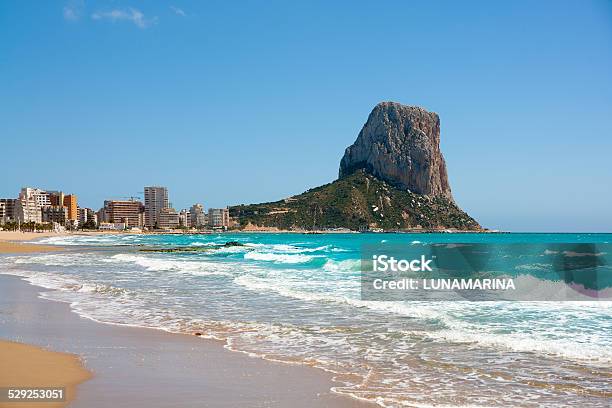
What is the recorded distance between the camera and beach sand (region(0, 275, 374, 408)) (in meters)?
6.18

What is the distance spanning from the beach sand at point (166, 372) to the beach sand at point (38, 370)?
159 millimetres

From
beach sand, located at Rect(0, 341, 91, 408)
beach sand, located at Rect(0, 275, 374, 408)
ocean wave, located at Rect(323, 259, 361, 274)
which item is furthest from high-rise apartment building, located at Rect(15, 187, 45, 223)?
beach sand, located at Rect(0, 341, 91, 408)

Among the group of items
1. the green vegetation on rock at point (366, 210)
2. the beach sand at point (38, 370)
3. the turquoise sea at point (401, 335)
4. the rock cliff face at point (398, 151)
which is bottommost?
the turquoise sea at point (401, 335)

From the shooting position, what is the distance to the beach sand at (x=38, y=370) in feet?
21.6

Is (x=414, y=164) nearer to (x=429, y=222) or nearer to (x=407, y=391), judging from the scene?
(x=429, y=222)

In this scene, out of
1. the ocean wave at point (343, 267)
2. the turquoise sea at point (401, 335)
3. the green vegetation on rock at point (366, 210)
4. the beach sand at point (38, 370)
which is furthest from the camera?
the green vegetation on rock at point (366, 210)

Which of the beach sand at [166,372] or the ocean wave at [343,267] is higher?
the beach sand at [166,372]

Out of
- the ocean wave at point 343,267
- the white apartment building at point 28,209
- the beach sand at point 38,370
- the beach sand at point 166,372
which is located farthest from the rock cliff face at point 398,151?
the beach sand at point 38,370

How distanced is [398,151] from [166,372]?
561 ft

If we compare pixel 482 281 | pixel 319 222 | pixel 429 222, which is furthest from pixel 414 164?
pixel 482 281

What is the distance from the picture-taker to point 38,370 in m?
7.30

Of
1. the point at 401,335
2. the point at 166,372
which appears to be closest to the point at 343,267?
the point at 401,335

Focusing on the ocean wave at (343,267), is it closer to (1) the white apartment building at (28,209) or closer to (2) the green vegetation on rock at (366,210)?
(2) the green vegetation on rock at (366,210)

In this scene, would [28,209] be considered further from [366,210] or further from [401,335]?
[401,335]
